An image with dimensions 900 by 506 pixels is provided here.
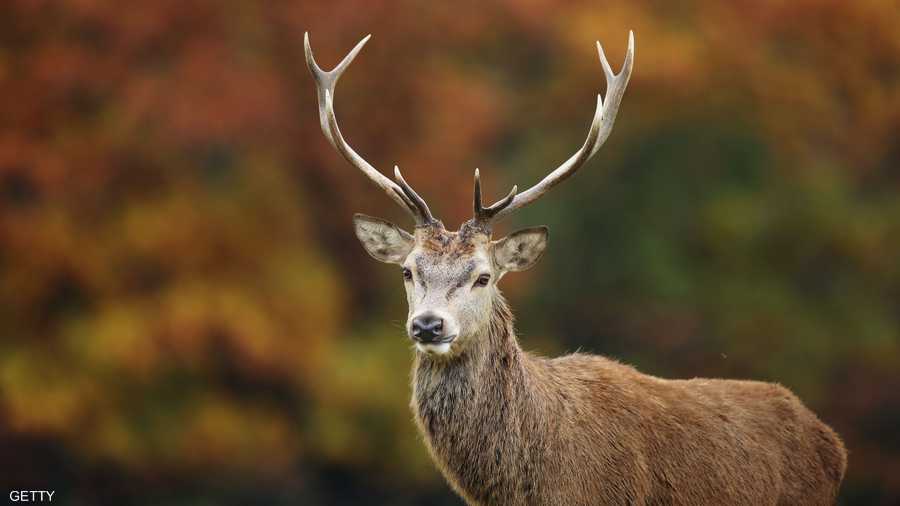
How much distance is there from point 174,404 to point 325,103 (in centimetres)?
865

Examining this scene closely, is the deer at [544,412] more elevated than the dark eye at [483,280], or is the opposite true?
the dark eye at [483,280]

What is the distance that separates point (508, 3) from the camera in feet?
62.0

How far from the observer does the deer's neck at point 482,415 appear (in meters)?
6.96

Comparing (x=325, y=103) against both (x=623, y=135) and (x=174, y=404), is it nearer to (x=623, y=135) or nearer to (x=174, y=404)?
(x=174, y=404)

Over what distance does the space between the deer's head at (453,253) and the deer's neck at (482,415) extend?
13cm

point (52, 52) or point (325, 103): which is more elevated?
point (52, 52)

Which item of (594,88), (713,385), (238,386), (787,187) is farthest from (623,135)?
(713,385)

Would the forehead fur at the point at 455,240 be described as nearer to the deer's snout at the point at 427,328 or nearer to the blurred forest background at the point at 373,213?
the deer's snout at the point at 427,328

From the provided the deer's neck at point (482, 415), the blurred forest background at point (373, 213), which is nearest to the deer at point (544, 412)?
the deer's neck at point (482, 415)

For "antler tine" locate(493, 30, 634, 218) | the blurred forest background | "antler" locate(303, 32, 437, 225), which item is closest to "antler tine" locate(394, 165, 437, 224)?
"antler" locate(303, 32, 437, 225)

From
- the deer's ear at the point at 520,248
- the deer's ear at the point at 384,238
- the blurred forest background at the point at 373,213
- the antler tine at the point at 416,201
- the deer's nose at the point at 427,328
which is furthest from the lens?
the blurred forest background at the point at 373,213

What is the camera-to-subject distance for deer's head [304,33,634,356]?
6.89 metres

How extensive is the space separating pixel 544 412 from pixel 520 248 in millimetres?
892

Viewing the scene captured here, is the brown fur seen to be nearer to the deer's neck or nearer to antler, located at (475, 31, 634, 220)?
the deer's neck
